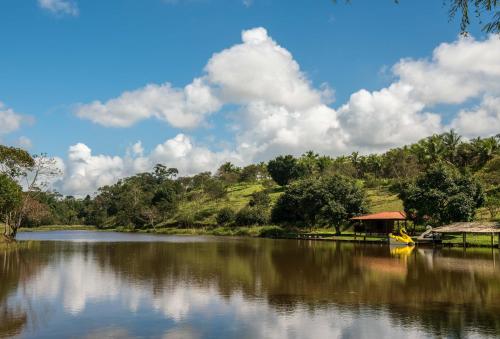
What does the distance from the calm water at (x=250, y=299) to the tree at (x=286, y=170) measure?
275 ft

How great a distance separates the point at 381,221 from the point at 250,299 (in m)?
48.2

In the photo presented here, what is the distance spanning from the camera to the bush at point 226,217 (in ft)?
314

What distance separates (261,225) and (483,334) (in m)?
75.0

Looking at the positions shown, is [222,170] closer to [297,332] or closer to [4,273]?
[4,273]

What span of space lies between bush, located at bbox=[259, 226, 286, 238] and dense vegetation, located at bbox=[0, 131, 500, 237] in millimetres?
3657

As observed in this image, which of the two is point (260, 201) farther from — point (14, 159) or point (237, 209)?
point (14, 159)

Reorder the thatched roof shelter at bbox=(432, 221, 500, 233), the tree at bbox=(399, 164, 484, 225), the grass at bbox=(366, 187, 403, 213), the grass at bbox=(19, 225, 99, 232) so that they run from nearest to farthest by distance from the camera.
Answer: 1. the thatched roof shelter at bbox=(432, 221, 500, 233)
2. the tree at bbox=(399, 164, 484, 225)
3. the grass at bbox=(366, 187, 403, 213)
4. the grass at bbox=(19, 225, 99, 232)

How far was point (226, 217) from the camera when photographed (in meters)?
96.1

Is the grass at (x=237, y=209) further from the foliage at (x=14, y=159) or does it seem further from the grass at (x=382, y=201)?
the foliage at (x=14, y=159)

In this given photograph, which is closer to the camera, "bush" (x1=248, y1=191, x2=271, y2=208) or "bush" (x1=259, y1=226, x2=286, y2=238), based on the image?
"bush" (x1=259, y1=226, x2=286, y2=238)

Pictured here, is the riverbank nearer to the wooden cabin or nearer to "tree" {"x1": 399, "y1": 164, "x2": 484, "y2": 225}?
the wooden cabin

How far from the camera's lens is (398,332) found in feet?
50.9

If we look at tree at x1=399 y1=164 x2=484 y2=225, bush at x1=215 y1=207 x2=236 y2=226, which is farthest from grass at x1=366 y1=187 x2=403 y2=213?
bush at x1=215 y1=207 x2=236 y2=226

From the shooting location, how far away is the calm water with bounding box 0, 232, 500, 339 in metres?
16.1
